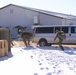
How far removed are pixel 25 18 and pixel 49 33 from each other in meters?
17.1

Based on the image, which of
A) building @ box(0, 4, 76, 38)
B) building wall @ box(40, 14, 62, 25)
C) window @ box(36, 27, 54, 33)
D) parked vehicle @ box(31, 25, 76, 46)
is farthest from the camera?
building @ box(0, 4, 76, 38)

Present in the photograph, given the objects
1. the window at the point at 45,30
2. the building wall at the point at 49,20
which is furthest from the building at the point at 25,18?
the window at the point at 45,30

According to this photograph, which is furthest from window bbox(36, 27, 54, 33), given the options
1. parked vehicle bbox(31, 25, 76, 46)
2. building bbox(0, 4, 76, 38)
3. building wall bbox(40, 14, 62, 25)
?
building bbox(0, 4, 76, 38)

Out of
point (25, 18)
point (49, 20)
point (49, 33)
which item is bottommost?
point (49, 33)

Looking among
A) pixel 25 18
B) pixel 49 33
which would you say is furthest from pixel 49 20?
pixel 49 33

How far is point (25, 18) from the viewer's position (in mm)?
37594

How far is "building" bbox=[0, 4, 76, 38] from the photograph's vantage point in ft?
118

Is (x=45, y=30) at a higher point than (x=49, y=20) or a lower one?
lower

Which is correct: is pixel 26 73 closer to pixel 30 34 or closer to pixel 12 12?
pixel 30 34

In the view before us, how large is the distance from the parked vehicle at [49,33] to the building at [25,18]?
47.0ft

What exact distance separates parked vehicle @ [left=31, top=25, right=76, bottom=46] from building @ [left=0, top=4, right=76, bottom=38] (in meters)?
14.3

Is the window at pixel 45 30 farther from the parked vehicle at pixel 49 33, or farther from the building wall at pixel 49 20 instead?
the building wall at pixel 49 20

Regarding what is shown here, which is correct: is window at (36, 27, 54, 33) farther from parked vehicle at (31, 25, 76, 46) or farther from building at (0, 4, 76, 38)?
building at (0, 4, 76, 38)

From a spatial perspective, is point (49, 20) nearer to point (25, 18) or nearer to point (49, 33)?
point (25, 18)
